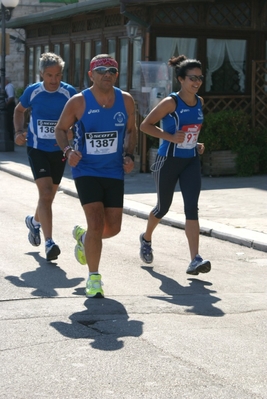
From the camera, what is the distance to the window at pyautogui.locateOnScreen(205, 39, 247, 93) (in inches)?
736

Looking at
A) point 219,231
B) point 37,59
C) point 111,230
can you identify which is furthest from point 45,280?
point 37,59

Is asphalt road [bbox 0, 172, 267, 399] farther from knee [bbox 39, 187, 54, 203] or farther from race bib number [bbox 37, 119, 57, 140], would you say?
race bib number [bbox 37, 119, 57, 140]

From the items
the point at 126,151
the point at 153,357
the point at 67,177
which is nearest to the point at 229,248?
the point at 126,151

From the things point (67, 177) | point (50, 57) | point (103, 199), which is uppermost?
point (50, 57)

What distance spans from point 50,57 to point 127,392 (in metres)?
4.69

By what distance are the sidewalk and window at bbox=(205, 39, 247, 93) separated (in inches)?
100

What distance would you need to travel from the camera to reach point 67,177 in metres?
17.4

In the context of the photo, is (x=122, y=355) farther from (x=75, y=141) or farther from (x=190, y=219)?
(x=190, y=219)

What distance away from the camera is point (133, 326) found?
6.50 meters

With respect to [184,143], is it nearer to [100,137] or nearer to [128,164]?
[128,164]

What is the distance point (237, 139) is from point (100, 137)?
9783 millimetres

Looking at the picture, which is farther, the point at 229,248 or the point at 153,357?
the point at 229,248

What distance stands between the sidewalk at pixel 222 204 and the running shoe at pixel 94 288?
3.16m

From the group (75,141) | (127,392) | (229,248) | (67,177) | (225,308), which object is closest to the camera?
(127,392)
